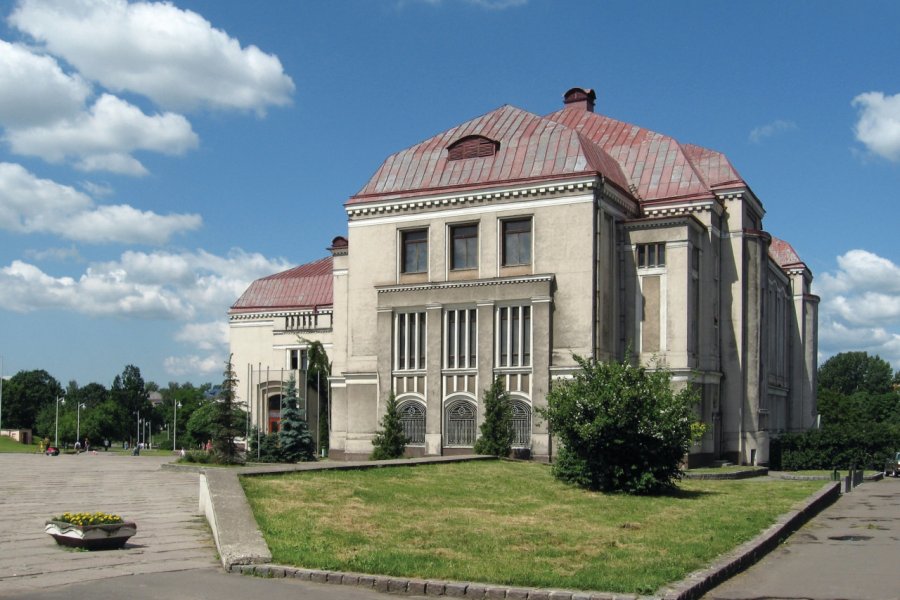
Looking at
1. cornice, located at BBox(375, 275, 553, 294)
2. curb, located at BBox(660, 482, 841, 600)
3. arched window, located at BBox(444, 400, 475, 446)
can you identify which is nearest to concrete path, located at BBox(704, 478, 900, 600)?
curb, located at BBox(660, 482, 841, 600)

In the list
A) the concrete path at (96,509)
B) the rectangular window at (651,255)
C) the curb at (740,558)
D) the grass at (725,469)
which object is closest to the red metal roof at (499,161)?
the rectangular window at (651,255)

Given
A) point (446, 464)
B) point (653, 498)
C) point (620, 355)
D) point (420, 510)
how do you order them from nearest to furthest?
point (420, 510)
point (653, 498)
point (446, 464)
point (620, 355)

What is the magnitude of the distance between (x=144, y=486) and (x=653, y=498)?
14000 mm

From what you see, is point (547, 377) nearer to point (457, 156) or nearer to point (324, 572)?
point (457, 156)

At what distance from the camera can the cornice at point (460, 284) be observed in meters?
42.0

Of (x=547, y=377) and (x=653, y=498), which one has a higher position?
(x=547, y=377)

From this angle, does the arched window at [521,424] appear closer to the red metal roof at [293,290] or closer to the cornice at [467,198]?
the cornice at [467,198]

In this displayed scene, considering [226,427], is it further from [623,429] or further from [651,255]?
[651,255]

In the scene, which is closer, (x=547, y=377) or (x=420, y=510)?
(x=420, y=510)

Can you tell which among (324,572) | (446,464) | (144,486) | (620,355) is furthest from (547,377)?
(324,572)

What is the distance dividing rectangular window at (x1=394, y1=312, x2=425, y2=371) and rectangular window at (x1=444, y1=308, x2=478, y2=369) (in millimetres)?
1373

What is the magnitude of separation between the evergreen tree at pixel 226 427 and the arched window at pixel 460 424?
931 centimetres

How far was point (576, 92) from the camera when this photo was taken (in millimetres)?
55750

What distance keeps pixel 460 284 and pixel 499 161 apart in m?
6.11
